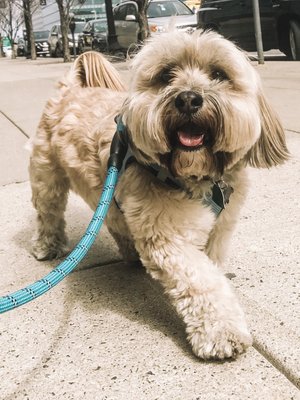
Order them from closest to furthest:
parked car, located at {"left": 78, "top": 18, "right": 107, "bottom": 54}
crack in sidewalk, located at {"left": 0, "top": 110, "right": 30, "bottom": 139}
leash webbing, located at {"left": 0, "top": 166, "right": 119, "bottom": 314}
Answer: leash webbing, located at {"left": 0, "top": 166, "right": 119, "bottom": 314}, crack in sidewalk, located at {"left": 0, "top": 110, "right": 30, "bottom": 139}, parked car, located at {"left": 78, "top": 18, "right": 107, "bottom": 54}

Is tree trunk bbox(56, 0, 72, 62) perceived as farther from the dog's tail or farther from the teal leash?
the teal leash

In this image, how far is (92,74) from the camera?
3.94m

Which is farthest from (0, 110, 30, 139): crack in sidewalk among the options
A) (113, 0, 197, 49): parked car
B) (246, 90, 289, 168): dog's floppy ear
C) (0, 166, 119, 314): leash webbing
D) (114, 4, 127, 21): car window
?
(114, 4, 127, 21): car window

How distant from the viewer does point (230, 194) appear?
2910mm

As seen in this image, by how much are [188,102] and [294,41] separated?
12.1m

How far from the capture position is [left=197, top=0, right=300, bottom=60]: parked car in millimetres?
12891

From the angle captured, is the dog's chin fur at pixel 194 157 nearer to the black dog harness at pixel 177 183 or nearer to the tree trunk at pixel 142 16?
the black dog harness at pixel 177 183

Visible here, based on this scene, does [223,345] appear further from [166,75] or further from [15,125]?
[15,125]

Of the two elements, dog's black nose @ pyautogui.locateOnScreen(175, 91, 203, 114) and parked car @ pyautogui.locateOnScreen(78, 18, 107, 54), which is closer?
dog's black nose @ pyautogui.locateOnScreen(175, 91, 203, 114)

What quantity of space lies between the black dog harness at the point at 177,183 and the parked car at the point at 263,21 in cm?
1050

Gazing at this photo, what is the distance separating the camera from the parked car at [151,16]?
1773cm

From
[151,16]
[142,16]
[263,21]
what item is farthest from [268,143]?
[151,16]

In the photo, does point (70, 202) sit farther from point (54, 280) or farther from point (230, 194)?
point (54, 280)

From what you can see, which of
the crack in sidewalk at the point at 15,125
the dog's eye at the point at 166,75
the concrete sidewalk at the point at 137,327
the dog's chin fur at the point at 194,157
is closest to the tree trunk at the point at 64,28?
the crack in sidewalk at the point at 15,125
